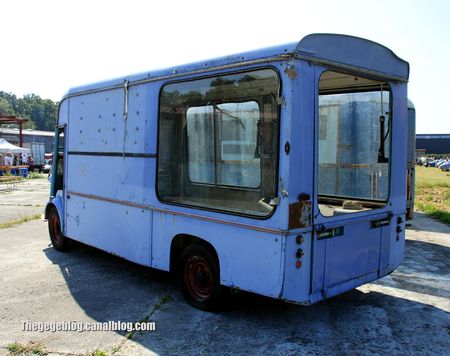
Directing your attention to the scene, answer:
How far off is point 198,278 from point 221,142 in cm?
148

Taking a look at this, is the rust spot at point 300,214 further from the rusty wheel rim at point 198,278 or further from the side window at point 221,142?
the rusty wheel rim at point 198,278

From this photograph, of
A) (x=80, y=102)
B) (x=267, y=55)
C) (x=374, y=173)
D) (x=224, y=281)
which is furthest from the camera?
(x=80, y=102)

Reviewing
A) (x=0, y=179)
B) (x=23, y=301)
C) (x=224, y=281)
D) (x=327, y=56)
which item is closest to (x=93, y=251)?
(x=23, y=301)

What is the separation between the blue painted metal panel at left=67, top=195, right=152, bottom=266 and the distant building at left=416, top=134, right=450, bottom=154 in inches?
4304

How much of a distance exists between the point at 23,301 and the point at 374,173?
4289 mm

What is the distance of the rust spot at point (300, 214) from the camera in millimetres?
3652

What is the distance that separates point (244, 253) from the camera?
3988mm

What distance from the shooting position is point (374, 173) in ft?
16.8

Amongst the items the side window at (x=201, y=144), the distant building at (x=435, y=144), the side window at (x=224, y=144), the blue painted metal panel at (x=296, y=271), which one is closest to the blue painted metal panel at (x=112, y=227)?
the side window at (x=201, y=144)

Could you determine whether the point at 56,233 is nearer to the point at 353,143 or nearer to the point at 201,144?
the point at 201,144

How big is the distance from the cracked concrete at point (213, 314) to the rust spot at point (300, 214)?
1.09 m

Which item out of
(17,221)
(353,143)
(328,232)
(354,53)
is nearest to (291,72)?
(354,53)

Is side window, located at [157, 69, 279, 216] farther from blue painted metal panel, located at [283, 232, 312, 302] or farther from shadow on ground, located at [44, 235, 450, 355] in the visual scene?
shadow on ground, located at [44, 235, 450, 355]

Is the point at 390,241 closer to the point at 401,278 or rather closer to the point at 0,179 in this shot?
the point at 401,278
